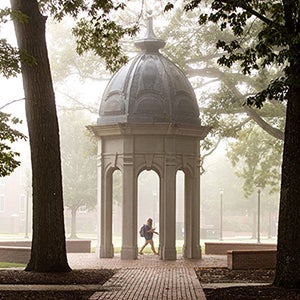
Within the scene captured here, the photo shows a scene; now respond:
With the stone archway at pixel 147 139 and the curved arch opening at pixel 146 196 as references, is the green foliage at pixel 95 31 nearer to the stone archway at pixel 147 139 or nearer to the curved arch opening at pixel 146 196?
the stone archway at pixel 147 139

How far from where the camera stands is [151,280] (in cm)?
1781

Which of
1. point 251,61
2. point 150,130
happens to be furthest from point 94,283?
point 150,130

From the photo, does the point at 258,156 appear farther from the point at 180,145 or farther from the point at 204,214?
the point at 204,214

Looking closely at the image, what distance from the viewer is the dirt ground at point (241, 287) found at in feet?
47.4

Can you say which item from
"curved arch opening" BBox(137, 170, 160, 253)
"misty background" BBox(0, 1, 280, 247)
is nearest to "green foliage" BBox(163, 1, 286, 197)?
"misty background" BBox(0, 1, 280, 247)

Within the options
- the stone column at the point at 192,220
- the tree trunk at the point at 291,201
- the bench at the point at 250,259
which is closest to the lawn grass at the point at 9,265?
the stone column at the point at 192,220

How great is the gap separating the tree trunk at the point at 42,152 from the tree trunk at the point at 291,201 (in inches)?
208

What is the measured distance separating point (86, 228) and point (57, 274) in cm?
6257

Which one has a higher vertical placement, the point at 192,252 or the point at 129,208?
the point at 129,208

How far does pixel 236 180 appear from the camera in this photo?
79812 mm

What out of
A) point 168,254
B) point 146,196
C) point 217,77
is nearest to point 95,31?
point 168,254

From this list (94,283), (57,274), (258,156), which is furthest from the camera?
(258,156)

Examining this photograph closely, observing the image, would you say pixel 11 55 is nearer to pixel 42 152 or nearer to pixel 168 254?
pixel 42 152

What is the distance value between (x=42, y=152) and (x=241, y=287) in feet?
19.1
